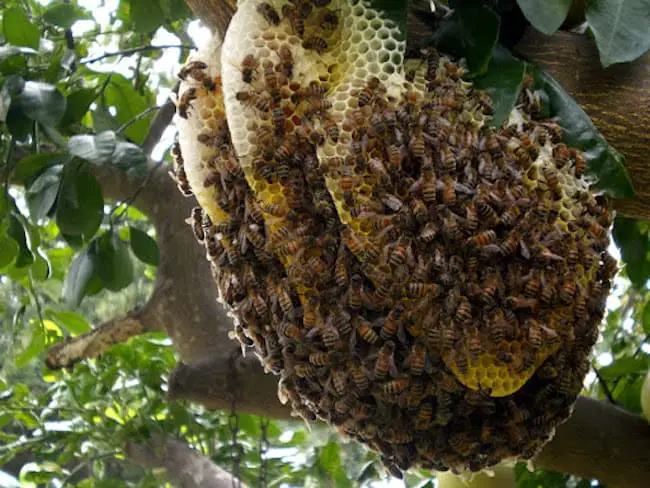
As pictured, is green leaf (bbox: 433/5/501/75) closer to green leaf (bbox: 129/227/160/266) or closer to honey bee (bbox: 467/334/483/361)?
honey bee (bbox: 467/334/483/361)

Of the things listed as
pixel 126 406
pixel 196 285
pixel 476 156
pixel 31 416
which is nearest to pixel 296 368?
pixel 476 156

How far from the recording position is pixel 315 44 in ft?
2.63

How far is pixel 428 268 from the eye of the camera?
718 mm

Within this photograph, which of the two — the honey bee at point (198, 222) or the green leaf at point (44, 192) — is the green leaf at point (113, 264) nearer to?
the green leaf at point (44, 192)

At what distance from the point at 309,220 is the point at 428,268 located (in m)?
0.12

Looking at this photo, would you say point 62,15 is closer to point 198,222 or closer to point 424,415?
point 198,222

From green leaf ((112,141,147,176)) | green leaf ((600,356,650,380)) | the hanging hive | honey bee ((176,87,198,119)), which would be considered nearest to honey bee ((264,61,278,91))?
the hanging hive

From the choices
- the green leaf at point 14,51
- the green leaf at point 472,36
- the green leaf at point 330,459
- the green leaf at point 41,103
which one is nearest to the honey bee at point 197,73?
the green leaf at point 472,36

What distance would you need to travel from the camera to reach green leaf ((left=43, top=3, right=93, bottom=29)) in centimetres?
160

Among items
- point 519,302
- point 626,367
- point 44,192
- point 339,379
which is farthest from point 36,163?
point 626,367

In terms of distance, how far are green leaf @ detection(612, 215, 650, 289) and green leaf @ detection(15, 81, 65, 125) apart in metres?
0.89

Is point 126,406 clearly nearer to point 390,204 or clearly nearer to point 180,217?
point 180,217

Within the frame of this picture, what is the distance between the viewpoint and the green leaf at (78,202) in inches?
50.7

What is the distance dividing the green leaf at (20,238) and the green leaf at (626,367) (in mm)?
1108
